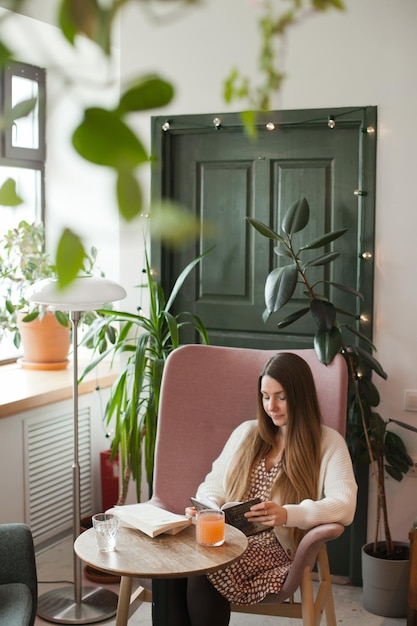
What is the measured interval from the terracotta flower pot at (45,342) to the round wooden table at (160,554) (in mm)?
1797

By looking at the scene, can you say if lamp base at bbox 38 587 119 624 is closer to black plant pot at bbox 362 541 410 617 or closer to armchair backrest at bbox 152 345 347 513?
armchair backrest at bbox 152 345 347 513

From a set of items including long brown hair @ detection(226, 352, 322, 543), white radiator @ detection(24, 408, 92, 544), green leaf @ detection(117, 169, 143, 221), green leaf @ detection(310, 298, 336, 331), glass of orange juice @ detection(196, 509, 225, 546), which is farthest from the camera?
white radiator @ detection(24, 408, 92, 544)

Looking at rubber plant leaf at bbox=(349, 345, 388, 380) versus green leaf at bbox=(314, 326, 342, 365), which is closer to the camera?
green leaf at bbox=(314, 326, 342, 365)

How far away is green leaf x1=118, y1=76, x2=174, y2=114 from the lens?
301 mm

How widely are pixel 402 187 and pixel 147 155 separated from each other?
11.0 feet

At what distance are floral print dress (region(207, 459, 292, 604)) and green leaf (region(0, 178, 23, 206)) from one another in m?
2.39

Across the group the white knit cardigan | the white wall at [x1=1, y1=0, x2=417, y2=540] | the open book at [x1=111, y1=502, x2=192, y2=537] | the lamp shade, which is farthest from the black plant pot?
the lamp shade

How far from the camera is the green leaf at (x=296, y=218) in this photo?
3.27 metres

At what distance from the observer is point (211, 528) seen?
8.20 feet

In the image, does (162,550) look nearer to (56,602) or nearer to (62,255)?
(56,602)

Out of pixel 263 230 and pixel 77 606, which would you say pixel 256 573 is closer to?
pixel 77 606

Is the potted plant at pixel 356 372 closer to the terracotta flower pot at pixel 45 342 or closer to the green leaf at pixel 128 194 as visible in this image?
the terracotta flower pot at pixel 45 342

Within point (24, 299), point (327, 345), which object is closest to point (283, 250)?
point (327, 345)

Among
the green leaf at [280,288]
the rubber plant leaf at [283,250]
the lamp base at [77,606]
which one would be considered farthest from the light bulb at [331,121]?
the lamp base at [77,606]
